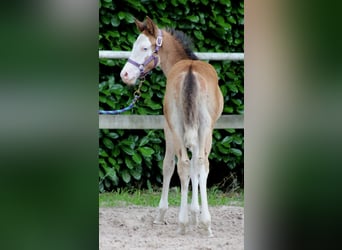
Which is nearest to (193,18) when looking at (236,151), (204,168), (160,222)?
(236,151)

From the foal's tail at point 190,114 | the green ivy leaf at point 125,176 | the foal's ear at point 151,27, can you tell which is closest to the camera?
the foal's tail at point 190,114

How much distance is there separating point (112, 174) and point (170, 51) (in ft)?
2.73

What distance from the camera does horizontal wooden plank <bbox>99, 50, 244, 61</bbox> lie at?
3.79 meters

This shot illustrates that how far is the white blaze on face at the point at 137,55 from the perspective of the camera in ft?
12.2

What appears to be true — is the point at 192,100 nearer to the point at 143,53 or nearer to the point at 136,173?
the point at 143,53

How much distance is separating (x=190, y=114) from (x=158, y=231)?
0.72m

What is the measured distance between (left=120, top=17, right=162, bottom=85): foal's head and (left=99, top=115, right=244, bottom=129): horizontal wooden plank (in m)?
0.27

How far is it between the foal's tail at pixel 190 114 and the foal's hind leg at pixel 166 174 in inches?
9.5

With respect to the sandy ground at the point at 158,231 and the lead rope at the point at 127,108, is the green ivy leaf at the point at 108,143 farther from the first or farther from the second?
the sandy ground at the point at 158,231

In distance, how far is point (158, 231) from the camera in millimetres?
3598

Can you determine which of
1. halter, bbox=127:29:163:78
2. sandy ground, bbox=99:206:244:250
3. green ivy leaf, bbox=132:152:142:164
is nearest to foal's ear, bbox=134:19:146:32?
halter, bbox=127:29:163:78

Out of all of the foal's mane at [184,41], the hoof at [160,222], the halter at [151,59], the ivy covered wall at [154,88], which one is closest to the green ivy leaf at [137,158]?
the ivy covered wall at [154,88]
